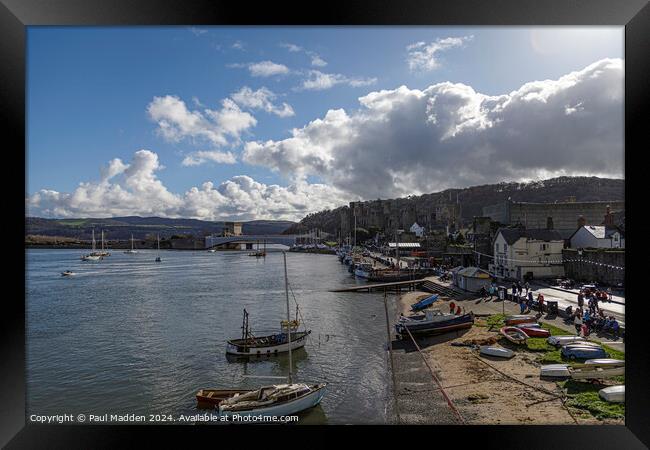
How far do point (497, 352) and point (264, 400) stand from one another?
4.44 meters

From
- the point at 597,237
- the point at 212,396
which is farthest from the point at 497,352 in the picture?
the point at 597,237

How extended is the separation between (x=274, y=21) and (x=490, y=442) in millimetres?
4064

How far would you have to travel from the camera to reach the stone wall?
10.5m

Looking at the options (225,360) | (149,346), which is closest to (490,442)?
(225,360)

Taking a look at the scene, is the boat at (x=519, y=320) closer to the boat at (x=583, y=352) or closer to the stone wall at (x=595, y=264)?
the boat at (x=583, y=352)

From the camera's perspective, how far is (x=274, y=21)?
3.52 meters

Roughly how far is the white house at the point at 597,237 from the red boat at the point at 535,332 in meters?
5.62

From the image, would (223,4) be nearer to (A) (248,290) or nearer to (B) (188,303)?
(B) (188,303)

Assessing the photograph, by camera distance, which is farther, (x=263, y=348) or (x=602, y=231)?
(x=602, y=231)

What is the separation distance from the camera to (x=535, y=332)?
8.09m

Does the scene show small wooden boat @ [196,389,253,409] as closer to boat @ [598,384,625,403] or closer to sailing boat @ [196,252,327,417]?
sailing boat @ [196,252,327,417]

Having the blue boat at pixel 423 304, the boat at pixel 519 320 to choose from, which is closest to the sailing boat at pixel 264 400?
the boat at pixel 519 320

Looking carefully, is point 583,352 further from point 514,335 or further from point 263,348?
point 263,348

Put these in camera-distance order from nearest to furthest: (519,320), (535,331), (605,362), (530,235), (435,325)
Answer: (605,362) < (535,331) < (519,320) < (435,325) < (530,235)
